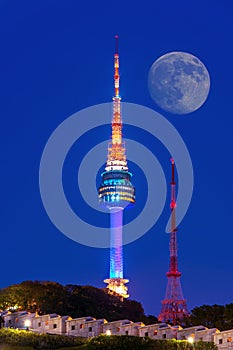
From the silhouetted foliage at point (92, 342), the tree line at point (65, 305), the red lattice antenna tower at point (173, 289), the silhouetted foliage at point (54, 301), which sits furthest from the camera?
the red lattice antenna tower at point (173, 289)

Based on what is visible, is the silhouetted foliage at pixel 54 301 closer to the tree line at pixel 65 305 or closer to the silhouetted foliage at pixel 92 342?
the tree line at pixel 65 305

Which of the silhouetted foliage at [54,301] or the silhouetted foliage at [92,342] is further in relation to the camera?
the silhouetted foliage at [54,301]

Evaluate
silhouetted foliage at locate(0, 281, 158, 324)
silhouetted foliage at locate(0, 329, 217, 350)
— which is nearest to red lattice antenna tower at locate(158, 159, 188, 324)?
silhouetted foliage at locate(0, 281, 158, 324)

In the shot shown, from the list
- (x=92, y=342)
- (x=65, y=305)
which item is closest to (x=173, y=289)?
(x=65, y=305)

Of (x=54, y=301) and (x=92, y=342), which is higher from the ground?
(x=54, y=301)

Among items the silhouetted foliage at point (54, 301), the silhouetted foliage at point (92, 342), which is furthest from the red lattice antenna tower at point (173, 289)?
the silhouetted foliage at point (92, 342)

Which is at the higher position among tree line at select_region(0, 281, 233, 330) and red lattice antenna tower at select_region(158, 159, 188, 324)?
red lattice antenna tower at select_region(158, 159, 188, 324)

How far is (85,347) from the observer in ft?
191

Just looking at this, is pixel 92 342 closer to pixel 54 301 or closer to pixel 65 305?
pixel 54 301

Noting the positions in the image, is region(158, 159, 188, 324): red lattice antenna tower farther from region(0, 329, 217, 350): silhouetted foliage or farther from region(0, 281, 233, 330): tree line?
region(0, 329, 217, 350): silhouetted foliage

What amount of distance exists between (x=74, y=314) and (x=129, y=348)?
121 feet

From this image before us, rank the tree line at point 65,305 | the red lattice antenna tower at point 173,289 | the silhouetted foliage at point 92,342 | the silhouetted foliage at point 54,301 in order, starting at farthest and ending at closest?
the red lattice antenna tower at point 173,289 < the silhouetted foliage at point 54,301 < the tree line at point 65,305 < the silhouetted foliage at point 92,342

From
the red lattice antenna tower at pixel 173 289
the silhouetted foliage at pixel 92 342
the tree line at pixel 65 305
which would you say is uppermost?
the red lattice antenna tower at pixel 173 289

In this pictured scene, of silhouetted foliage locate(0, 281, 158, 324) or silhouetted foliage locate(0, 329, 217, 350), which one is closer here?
silhouetted foliage locate(0, 329, 217, 350)
